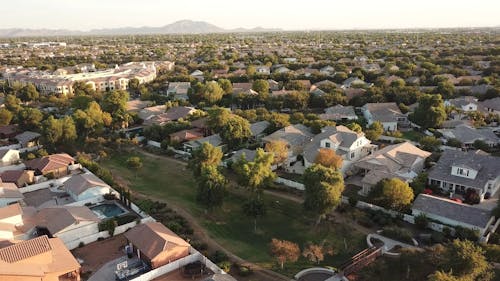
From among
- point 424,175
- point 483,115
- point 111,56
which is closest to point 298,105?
point 483,115

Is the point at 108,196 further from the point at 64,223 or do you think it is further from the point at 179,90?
the point at 179,90

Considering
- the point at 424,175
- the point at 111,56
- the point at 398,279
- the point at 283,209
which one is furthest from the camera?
the point at 111,56

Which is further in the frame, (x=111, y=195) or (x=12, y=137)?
(x=12, y=137)

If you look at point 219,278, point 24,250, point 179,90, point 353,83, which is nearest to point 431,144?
point 219,278

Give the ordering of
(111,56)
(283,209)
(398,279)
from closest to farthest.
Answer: (398,279) → (283,209) → (111,56)

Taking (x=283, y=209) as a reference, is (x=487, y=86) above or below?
above

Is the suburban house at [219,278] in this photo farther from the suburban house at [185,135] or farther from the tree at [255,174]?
the suburban house at [185,135]

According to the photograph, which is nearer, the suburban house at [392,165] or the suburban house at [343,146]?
the suburban house at [392,165]

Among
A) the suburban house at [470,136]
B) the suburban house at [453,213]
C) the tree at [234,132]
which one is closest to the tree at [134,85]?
the tree at [234,132]

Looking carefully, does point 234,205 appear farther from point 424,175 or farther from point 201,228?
point 424,175
